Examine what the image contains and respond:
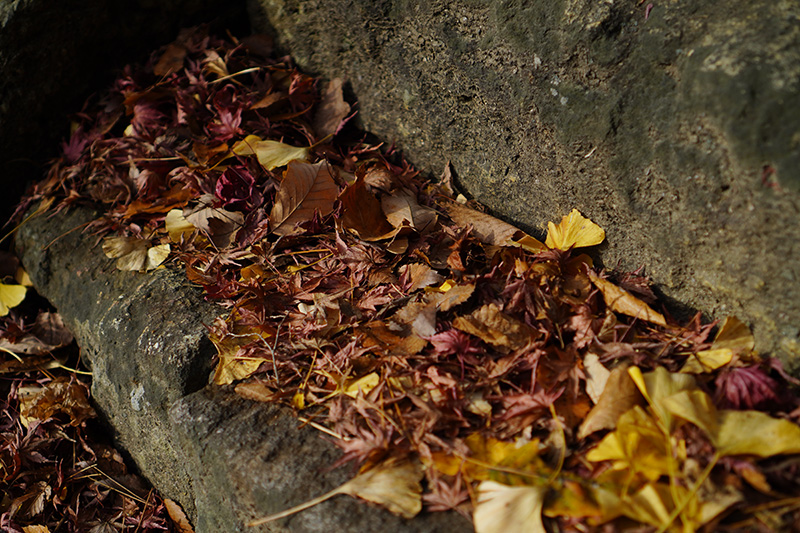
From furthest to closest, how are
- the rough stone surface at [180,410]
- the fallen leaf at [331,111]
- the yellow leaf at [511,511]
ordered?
the fallen leaf at [331,111]
the rough stone surface at [180,410]
the yellow leaf at [511,511]

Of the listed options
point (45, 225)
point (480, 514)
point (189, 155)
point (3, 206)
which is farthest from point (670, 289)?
point (3, 206)

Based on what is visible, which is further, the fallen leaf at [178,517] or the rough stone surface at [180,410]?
the fallen leaf at [178,517]

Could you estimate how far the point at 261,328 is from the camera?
1604 millimetres

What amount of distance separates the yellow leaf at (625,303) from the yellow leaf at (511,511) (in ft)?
1.81

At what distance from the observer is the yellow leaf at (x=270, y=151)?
1.96 m

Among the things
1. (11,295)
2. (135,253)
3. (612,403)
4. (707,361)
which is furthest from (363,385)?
(11,295)

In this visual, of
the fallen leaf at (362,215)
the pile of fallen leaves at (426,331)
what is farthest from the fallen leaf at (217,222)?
the fallen leaf at (362,215)

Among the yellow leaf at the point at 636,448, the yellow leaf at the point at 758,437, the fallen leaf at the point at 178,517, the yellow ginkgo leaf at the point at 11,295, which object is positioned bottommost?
the fallen leaf at the point at 178,517

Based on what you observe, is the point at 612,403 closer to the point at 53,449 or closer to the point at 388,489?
the point at 388,489

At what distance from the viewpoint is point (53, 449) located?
199 centimetres

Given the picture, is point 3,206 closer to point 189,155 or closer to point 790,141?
point 189,155

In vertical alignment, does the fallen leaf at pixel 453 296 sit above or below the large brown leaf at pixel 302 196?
below

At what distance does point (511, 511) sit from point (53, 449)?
5.58 feet

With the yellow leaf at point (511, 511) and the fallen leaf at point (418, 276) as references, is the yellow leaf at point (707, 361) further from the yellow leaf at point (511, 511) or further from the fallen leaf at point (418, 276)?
the fallen leaf at point (418, 276)
